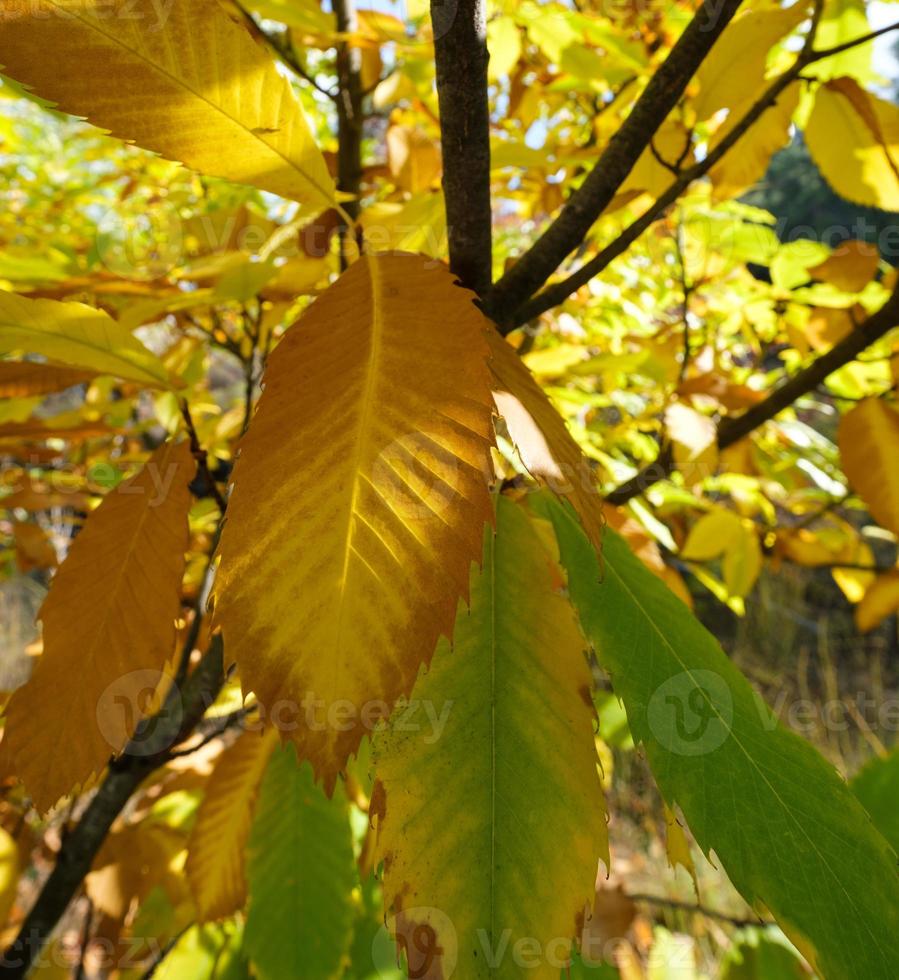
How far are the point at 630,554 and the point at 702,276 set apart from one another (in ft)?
2.45

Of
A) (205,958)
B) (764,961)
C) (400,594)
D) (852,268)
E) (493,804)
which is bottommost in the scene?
(764,961)

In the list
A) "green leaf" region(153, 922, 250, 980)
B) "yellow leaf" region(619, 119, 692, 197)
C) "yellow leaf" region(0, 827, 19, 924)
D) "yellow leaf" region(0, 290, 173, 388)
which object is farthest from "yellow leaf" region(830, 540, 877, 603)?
"yellow leaf" region(0, 827, 19, 924)

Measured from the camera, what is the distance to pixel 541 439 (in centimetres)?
27

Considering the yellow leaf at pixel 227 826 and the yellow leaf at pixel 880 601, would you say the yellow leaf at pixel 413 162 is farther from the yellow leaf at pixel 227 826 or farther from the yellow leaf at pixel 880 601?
the yellow leaf at pixel 880 601

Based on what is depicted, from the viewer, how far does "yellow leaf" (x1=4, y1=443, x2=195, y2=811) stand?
0.31m

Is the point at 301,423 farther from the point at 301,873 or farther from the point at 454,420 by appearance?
the point at 301,873

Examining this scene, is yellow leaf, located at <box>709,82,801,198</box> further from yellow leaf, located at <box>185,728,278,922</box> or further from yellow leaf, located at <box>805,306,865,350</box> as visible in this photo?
yellow leaf, located at <box>185,728,278,922</box>

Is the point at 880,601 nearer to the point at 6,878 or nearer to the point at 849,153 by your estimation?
the point at 849,153

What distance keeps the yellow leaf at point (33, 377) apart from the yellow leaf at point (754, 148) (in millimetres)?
586

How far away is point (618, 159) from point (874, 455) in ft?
1.40

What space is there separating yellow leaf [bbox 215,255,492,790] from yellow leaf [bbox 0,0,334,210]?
11 cm

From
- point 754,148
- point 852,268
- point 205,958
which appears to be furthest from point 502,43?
point 205,958

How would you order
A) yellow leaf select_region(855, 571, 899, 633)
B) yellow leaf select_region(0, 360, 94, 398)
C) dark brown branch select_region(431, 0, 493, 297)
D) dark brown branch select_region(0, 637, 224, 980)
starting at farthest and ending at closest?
yellow leaf select_region(855, 571, 899, 633) → dark brown branch select_region(0, 637, 224, 980) → yellow leaf select_region(0, 360, 94, 398) → dark brown branch select_region(431, 0, 493, 297)

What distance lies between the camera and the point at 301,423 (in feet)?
0.82
